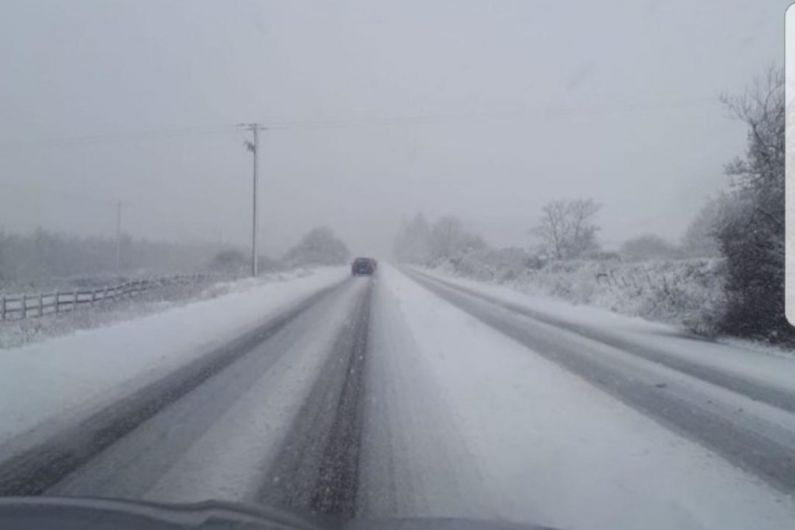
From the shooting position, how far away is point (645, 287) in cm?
1962

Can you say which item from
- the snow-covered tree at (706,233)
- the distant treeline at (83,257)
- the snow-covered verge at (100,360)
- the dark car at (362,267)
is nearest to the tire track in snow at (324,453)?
the snow-covered verge at (100,360)

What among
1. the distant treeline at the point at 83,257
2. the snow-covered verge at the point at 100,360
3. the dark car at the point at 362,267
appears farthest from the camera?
the dark car at the point at 362,267

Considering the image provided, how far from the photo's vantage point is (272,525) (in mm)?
3068

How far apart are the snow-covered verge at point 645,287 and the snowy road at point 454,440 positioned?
4.83 m

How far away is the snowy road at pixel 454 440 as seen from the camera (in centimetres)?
420

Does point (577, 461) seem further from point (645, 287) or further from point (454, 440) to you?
point (645, 287)

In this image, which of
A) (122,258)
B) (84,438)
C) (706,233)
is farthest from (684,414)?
(122,258)

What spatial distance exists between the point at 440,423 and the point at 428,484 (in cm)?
168

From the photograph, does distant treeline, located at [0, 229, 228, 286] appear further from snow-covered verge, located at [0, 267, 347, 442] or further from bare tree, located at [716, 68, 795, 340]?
bare tree, located at [716, 68, 795, 340]

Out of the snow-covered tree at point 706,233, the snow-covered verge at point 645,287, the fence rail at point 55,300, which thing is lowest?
the fence rail at point 55,300

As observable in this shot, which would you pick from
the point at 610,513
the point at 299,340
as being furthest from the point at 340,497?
the point at 299,340

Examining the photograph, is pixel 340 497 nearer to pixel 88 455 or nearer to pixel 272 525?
pixel 272 525

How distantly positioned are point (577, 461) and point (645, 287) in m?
15.7

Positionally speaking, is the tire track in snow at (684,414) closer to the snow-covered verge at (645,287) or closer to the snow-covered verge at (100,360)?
the snow-covered verge at (645,287)
